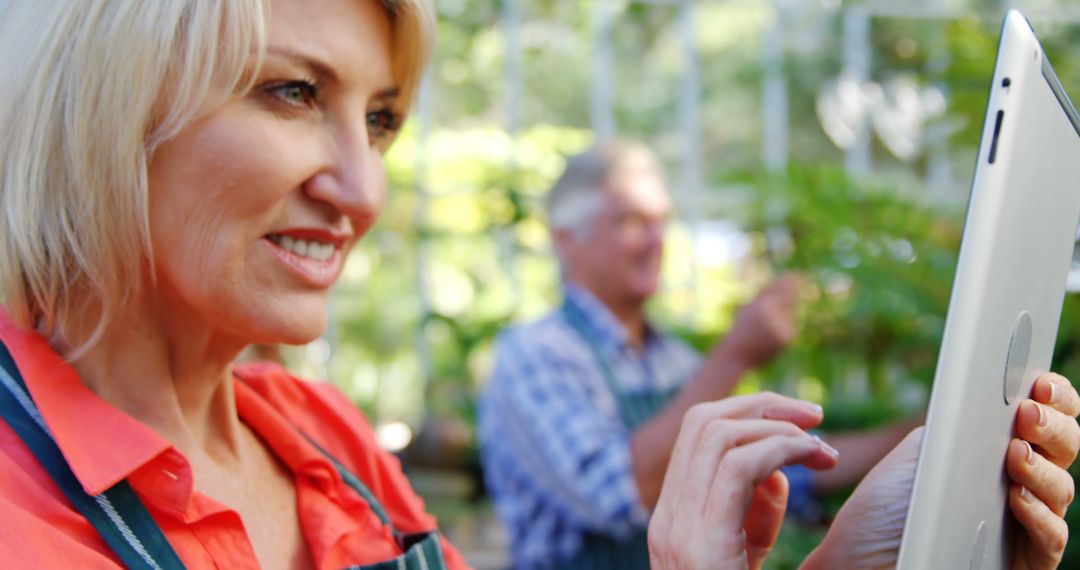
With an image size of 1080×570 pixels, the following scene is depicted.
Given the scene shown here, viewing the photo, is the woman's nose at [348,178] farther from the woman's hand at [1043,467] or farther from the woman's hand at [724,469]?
the woman's hand at [1043,467]

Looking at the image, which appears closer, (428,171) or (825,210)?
(825,210)

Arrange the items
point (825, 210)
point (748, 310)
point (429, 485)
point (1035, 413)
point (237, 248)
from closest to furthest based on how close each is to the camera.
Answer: point (1035, 413) → point (237, 248) → point (748, 310) → point (825, 210) → point (429, 485)

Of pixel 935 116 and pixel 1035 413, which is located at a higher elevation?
pixel 935 116

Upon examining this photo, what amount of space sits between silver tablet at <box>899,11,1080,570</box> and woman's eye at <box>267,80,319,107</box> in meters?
0.64

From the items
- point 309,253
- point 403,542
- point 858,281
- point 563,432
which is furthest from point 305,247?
point 858,281

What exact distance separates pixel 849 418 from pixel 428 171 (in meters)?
1.62

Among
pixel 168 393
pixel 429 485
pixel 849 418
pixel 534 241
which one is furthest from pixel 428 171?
pixel 168 393

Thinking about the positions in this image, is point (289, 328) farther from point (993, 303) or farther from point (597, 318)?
point (597, 318)

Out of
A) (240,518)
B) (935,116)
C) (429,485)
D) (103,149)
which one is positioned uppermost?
(935,116)

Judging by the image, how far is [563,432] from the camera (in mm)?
2379

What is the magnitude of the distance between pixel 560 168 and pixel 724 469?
2801mm

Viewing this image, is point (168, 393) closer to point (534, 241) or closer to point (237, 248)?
point (237, 248)

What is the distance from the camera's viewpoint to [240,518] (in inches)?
40.1

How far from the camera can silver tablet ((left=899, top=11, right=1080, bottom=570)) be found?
2.20 ft
